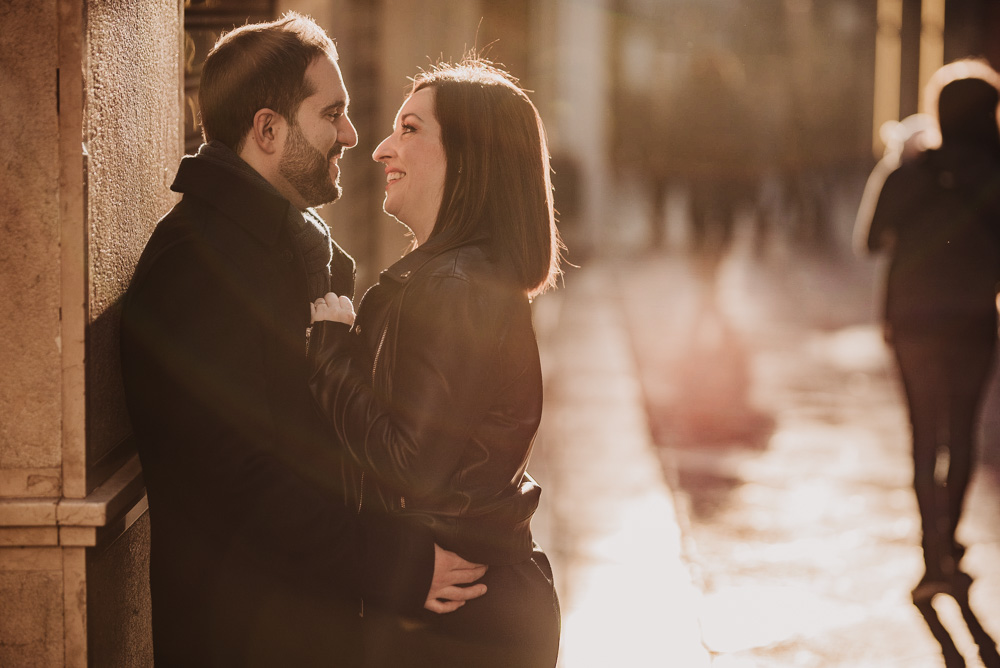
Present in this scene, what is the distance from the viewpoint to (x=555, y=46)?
84.6 feet

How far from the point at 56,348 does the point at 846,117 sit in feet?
139

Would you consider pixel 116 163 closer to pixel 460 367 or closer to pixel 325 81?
pixel 325 81

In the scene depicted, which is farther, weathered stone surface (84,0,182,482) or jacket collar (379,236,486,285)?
jacket collar (379,236,486,285)

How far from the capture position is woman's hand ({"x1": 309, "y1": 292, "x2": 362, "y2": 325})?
2.55 m

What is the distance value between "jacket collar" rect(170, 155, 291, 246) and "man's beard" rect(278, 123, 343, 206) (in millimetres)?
188

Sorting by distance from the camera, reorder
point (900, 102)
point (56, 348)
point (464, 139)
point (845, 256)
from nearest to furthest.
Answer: point (56, 348) → point (464, 139) → point (845, 256) → point (900, 102)

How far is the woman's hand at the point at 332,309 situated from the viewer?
2555mm

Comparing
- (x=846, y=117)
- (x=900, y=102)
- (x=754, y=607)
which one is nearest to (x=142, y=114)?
(x=754, y=607)

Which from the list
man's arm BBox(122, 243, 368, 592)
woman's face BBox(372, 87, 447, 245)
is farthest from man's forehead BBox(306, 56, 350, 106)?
man's arm BBox(122, 243, 368, 592)

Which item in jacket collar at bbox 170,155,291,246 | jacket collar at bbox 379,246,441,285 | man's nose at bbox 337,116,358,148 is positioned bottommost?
jacket collar at bbox 379,246,441,285

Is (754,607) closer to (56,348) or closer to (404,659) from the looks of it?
(404,659)

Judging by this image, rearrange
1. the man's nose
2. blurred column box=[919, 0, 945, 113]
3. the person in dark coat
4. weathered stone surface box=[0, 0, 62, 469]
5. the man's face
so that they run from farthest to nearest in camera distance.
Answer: blurred column box=[919, 0, 945, 113] → the person in dark coat → the man's nose → the man's face → weathered stone surface box=[0, 0, 62, 469]

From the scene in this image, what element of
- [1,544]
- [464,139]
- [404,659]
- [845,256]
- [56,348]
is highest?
[464,139]

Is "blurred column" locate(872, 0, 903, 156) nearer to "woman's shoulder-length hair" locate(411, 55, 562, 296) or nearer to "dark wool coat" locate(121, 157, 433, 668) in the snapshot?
"woman's shoulder-length hair" locate(411, 55, 562, 296)
